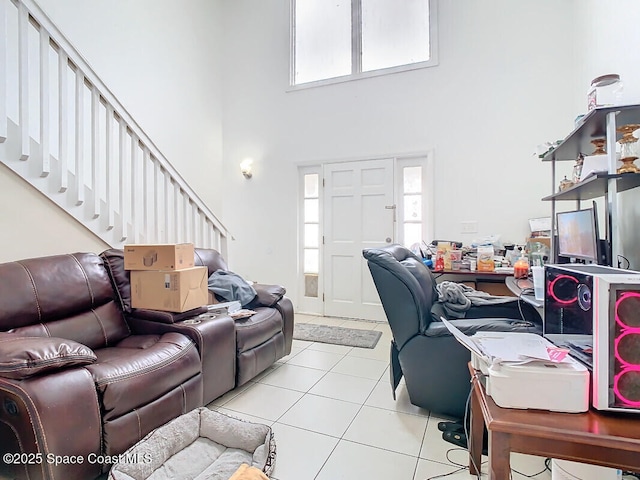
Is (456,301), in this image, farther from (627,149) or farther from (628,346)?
(628,346)

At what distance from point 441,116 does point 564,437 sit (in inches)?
151

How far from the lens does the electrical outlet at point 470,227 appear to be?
3.90 metres

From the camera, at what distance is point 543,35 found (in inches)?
143

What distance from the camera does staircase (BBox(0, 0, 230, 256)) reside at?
7.09 feet

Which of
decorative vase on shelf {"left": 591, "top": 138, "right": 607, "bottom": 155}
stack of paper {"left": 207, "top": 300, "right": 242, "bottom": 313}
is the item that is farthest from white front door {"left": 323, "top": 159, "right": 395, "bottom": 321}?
decorative vase on shelf {"left": 591, "top": 138, "right": 607, "bottom": 155}

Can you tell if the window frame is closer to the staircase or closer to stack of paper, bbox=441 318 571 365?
the staircase

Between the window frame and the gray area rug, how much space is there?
10.4ft

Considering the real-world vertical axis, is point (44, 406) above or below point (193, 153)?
below

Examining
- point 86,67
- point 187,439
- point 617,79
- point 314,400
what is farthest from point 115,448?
point 617,79

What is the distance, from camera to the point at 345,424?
2002 mm

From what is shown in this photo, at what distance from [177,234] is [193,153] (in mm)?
1923

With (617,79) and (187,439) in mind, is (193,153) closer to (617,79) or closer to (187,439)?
(187,439)

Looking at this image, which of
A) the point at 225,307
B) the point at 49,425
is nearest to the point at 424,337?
the point at 225,307

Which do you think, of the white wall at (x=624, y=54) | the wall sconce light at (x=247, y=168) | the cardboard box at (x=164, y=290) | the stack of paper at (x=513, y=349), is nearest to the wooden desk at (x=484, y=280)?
the white wall at (x=624, y=54)
